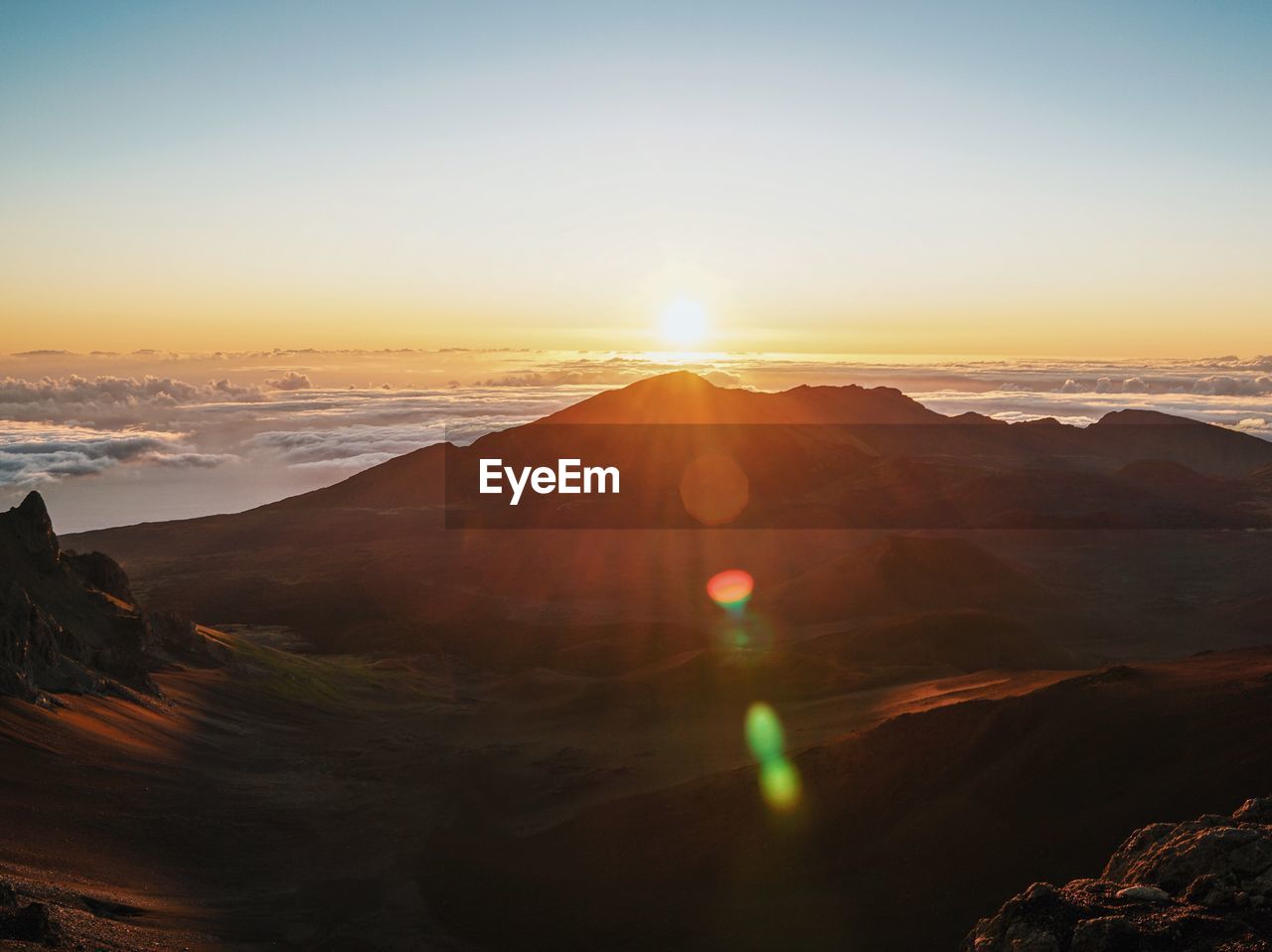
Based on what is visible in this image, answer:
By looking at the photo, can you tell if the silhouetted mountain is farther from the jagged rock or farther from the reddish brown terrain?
the jagged rock

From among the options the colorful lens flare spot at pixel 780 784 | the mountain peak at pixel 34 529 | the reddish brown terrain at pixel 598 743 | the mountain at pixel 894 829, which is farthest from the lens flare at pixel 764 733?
the mountain peak at pixel 34 529

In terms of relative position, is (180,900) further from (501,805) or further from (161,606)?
(161,606)

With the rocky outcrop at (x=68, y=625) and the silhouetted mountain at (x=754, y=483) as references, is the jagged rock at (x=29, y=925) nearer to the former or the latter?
the rocky outcrop at (x=68, y=625)

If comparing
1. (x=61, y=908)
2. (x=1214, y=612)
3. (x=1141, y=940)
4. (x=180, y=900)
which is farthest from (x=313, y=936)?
(x=1214, y=612)

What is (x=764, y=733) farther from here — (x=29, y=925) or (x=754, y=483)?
(x=754, y=483)

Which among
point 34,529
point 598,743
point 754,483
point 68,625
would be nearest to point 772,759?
point 598,743
